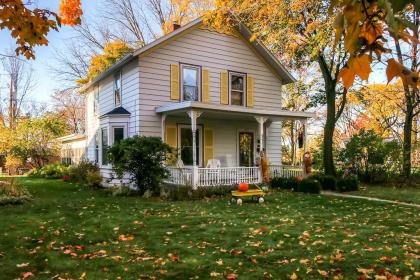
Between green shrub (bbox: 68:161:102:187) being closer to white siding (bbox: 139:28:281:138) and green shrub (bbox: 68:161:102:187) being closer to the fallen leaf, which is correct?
white siding (bbox: 139:28:281:138)

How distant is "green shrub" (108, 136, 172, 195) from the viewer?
12.5m

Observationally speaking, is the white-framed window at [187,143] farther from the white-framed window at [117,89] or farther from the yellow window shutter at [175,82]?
the white-framed window at [117,89]

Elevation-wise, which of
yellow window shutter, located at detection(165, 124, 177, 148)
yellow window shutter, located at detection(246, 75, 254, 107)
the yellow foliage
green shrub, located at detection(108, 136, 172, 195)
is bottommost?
green shrub, located at detection(108, 136, 172, 195)

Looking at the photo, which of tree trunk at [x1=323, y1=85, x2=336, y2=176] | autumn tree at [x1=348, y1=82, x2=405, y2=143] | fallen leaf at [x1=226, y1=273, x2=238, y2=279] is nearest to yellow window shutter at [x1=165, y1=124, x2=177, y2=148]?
tree trunk at [x1=323, y1=85, x2=336, y2=176]

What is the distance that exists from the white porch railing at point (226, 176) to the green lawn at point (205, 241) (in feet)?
9.81

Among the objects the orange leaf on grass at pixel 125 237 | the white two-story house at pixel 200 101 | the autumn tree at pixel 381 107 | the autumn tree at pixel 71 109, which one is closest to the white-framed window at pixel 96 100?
the white two-story house at pixel 200 101

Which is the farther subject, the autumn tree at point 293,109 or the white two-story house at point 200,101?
the autumn tree at point 293,109

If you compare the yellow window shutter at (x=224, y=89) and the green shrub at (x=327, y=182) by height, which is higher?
the yellow window shutter at (x=224, y=89)

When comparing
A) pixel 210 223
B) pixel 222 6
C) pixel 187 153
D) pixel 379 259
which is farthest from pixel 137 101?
pixel 379 259

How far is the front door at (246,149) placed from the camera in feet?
58.7

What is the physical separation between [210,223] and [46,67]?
32562 mm

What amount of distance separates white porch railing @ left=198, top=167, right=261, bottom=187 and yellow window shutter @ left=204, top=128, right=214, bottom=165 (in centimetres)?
203

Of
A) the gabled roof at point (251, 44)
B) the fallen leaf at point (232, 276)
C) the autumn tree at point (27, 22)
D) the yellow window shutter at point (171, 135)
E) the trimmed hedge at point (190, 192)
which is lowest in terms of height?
the fallen leaf at point (232, 276)

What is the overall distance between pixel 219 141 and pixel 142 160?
17.1 feet
